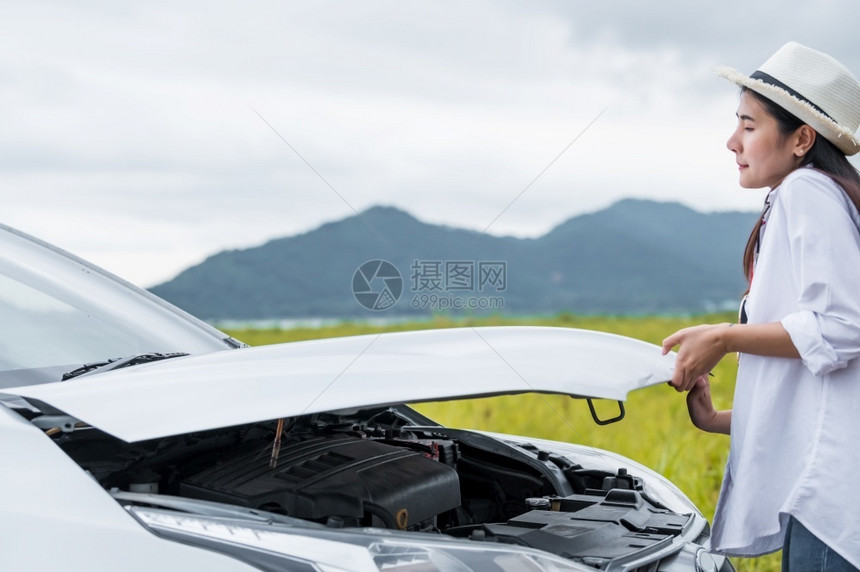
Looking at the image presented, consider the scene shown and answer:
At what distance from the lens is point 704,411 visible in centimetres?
203

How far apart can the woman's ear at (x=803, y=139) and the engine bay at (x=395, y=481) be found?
874mm

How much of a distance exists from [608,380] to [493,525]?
403mm

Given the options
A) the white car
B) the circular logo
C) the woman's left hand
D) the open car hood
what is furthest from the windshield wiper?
the woman's left hand

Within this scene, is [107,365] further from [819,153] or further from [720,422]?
[819,153]

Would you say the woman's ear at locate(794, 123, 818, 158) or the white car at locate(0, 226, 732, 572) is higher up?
the woman's ear at locate(794, 123, 818, 158)

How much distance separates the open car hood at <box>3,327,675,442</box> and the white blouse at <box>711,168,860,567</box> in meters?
0.25

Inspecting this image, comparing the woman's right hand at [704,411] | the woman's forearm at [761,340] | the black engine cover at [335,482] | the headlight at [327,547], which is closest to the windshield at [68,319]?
the black engine cover at [335,482]

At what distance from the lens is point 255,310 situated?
2461mm

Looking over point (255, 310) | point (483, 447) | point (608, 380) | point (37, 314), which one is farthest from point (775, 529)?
point (37, 314)

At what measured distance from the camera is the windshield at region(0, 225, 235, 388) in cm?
215

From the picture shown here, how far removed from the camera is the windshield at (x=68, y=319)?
7.07 ft

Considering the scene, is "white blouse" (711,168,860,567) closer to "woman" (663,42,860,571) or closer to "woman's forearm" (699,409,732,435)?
"woman" (663,42,860,571)

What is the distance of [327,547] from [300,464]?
0.40 meters

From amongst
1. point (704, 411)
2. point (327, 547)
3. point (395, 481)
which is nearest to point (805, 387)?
point (704, 411)
